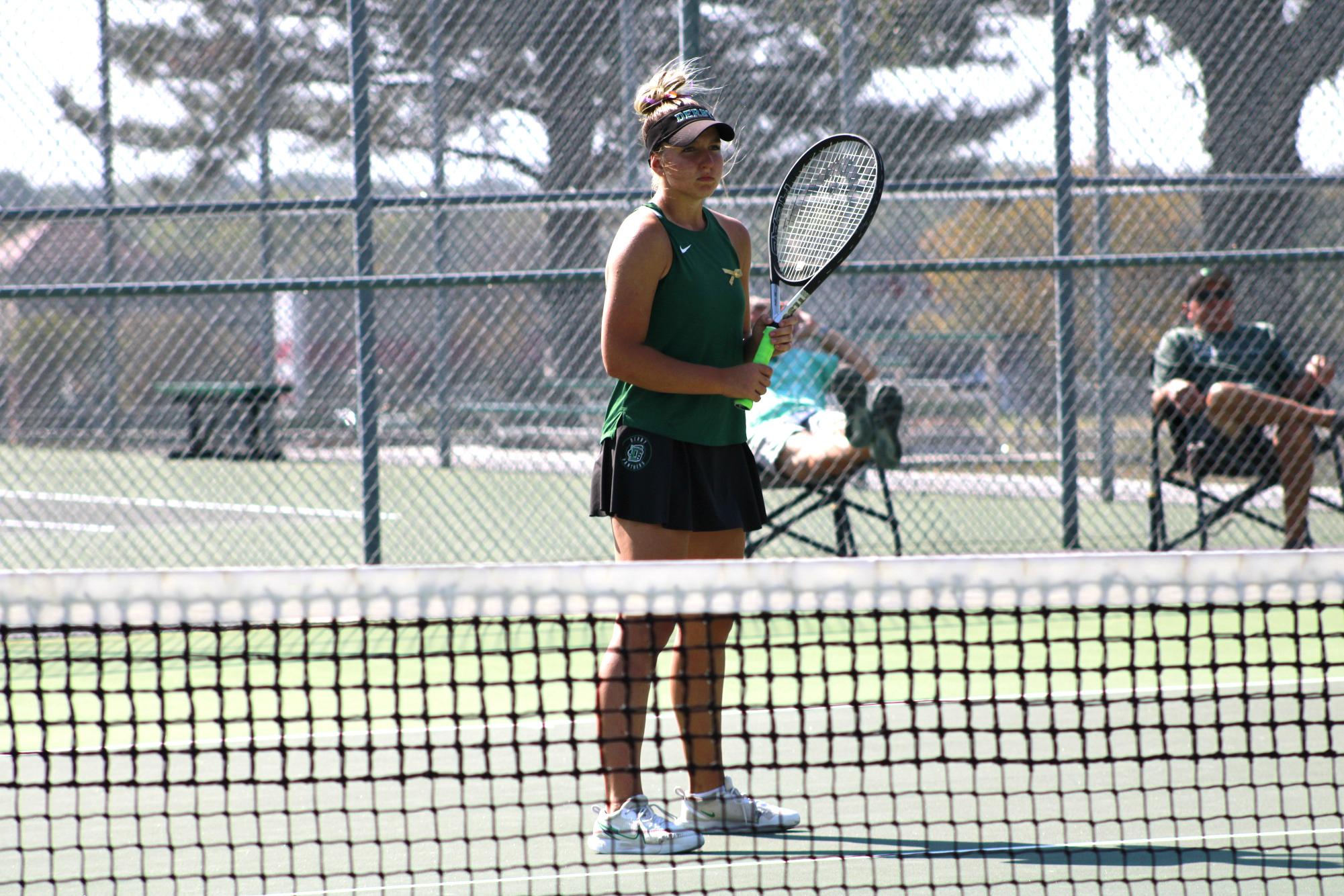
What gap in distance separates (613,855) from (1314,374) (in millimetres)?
4568

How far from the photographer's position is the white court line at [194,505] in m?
8.25

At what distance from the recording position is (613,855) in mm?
2945

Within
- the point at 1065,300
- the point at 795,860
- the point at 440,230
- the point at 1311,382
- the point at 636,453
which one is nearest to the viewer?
the point at 795,860

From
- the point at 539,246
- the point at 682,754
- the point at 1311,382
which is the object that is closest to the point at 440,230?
the point at 539,246

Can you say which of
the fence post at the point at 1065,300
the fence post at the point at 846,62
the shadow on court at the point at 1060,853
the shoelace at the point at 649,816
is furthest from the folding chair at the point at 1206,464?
the shoelace at the point at 649,816

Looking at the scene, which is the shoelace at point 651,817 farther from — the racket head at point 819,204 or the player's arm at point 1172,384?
the player's arm at point 1172,384

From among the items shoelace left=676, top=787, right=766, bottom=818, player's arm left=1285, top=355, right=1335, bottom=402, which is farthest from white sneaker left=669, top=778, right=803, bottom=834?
player's arm left=1285, top=355, right=1335, bottom=402

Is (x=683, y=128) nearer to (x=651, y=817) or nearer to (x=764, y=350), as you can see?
(x=764, y=350)

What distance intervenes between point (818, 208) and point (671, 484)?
3.07 feet

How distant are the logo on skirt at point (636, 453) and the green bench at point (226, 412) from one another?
5.74 meters

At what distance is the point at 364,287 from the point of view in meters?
5.67

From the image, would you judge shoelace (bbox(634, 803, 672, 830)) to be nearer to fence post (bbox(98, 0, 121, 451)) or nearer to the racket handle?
the racket handle

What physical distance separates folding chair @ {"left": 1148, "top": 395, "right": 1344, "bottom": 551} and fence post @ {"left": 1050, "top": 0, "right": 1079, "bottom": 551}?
330mm

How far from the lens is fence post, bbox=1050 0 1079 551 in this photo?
6.34 meters
